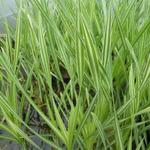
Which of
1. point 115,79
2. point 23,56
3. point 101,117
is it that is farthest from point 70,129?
point 23,56

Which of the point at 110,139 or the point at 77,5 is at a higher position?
the point at 77,5

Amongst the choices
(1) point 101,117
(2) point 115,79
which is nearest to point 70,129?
(1) point 101,117

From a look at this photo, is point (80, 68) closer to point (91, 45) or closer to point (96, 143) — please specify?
point (91, 45)

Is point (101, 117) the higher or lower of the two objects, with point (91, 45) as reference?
lower

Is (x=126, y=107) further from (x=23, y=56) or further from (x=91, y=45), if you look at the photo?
(x=23, y=56)

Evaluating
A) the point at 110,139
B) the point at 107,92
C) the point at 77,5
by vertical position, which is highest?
the point at 77,5

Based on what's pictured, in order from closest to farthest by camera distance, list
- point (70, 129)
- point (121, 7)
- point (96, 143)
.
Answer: point (70, 129) < point (96, 143) < point (121, 7)

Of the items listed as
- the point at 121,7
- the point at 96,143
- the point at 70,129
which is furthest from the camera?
the point at 121,7

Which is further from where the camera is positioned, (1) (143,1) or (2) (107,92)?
(1) (143,1)

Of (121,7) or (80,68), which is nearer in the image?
(80,68)
